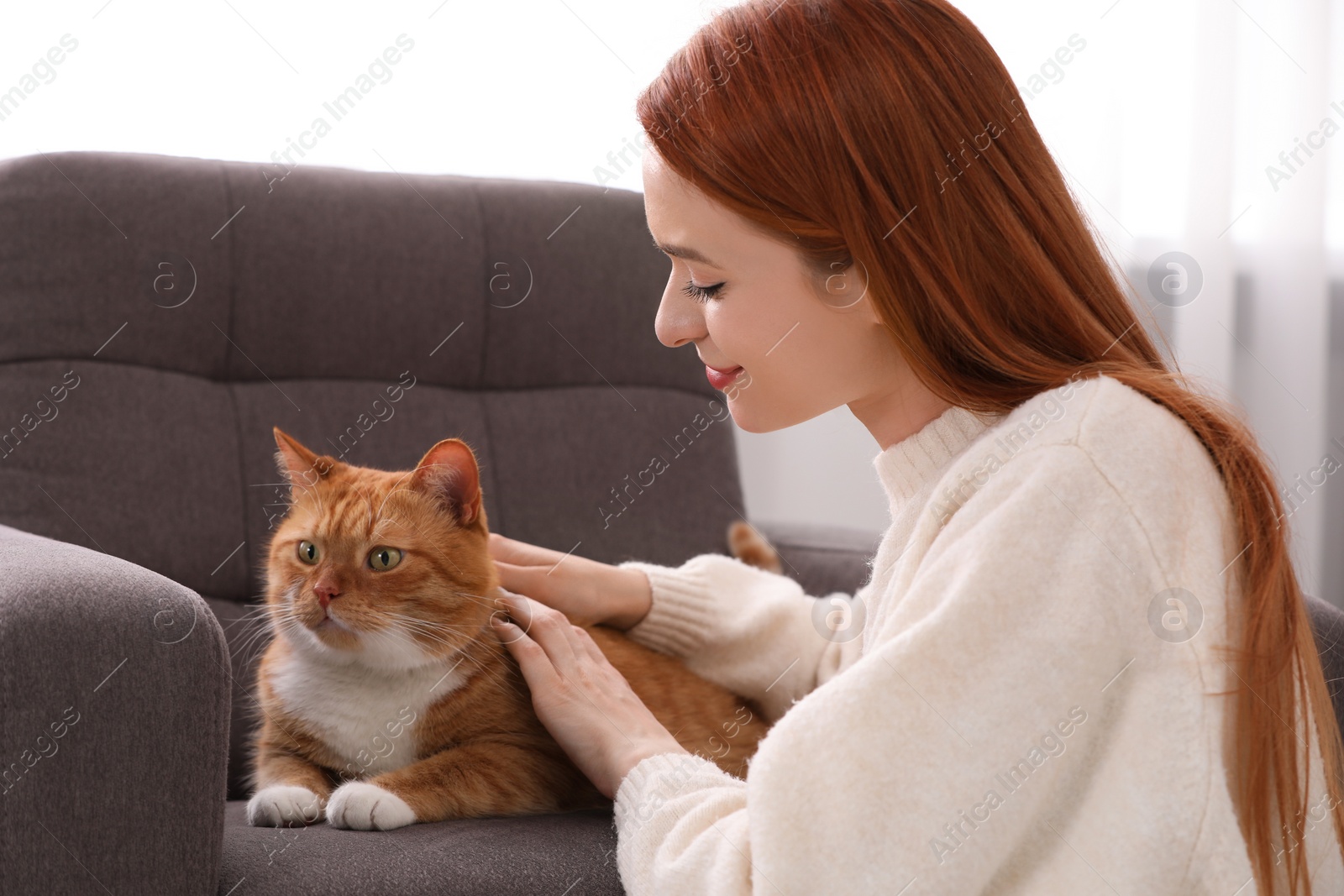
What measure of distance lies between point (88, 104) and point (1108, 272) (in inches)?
76.7

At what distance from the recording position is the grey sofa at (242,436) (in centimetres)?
95

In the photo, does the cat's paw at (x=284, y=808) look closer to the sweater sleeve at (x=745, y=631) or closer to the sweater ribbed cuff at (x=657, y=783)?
the sweater ribbed cuff at (x=657, y=783)

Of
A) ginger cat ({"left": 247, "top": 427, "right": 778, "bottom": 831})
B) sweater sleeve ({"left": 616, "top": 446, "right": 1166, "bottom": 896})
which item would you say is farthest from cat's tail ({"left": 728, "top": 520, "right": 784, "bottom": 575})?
Result: sweater sleeve ({"left": 616, "top": 446, "right": 1166, "bottom": 896})

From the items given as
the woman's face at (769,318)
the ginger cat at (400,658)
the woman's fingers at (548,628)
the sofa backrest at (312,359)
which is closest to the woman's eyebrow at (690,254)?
the woman's face at (769,318)

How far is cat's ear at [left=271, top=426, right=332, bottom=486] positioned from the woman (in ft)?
1.28

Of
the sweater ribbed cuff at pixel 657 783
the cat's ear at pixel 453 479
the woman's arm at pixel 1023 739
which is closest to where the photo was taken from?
the woman's arm at pixel 1023 739

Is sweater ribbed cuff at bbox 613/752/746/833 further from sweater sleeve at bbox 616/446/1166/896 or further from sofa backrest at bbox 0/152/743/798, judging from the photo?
sofa backrest at bbox 0/152/743/798

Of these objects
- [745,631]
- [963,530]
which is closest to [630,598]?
[745,631]

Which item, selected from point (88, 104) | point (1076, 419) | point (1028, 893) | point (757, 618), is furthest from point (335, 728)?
point (88, 104)

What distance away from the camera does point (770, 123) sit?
0.97 meters

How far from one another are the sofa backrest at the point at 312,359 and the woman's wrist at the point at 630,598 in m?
0.45

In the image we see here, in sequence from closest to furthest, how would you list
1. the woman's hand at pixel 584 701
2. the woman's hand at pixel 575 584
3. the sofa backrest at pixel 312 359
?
1. the woman's hand at pixel 584 701
2. the woman's hand at pixel 575 584
3. the sofa backrest at pixel 312 359

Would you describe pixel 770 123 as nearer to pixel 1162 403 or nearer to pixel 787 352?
pixel 787 352

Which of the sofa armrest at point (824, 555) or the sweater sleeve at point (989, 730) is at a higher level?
the sweater sleeve at point (989, 730)
